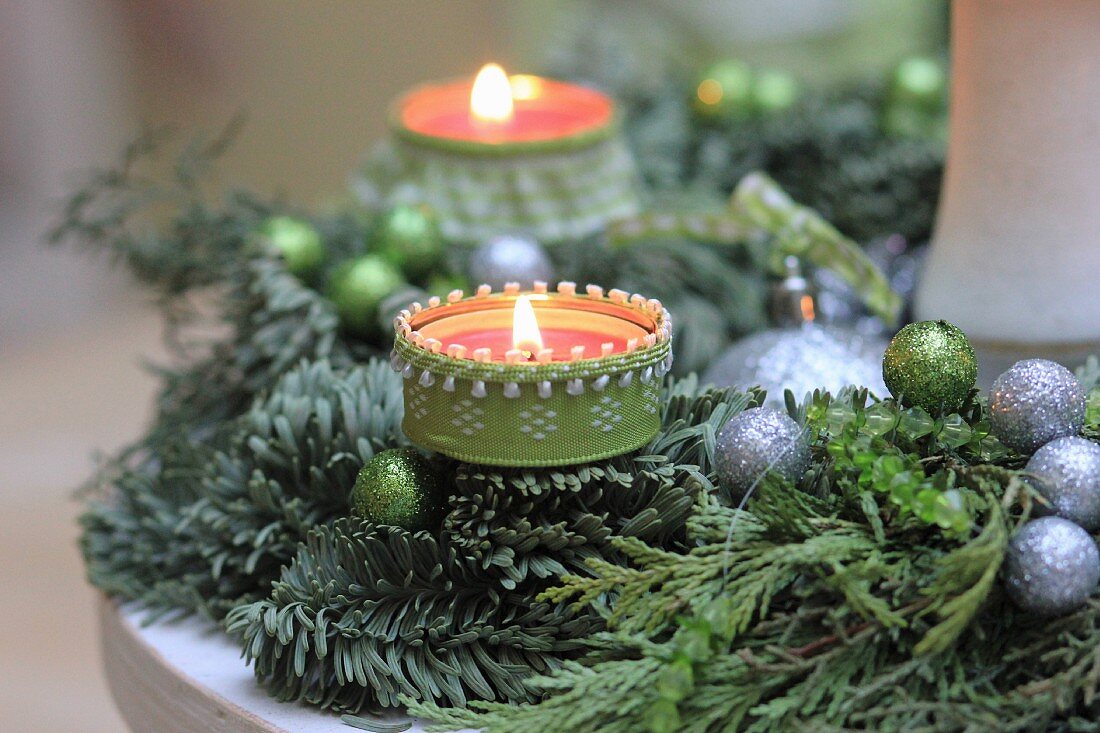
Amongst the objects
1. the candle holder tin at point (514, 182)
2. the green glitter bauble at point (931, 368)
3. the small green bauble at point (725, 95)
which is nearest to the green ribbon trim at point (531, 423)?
the green glitter bauble at point (931, 368)

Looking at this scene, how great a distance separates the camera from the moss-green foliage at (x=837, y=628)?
45 cm

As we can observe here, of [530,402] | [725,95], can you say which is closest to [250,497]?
[530,402]

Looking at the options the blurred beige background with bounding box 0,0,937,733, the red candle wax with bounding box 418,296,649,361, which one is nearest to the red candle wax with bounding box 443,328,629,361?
the red candle wax with bounding box 418,296,649,361

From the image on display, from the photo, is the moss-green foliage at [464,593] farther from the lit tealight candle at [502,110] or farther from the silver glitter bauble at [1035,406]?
the lit tealight candle at [502,110]

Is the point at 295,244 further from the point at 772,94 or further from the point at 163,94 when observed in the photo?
the point at 163,94

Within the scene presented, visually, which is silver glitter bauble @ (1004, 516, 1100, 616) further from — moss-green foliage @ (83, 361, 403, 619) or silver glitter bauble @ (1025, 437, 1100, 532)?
moss-green foliage @ (83, 361, 403, 619)

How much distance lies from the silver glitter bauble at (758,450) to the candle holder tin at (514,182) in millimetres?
369

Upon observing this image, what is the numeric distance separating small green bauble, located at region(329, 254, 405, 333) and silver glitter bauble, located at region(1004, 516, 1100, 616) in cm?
41

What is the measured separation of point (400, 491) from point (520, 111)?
0.51 meters

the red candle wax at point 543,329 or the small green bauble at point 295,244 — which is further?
the small green bauble at point 295,244

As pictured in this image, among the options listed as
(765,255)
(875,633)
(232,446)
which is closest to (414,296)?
(232,446)

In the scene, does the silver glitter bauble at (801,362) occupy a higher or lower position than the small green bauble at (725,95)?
lower

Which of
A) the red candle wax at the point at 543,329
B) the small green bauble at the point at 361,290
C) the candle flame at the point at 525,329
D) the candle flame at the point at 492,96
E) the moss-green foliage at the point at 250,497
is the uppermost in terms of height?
the candle flame at the point at 492,96

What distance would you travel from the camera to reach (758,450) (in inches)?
20.0
